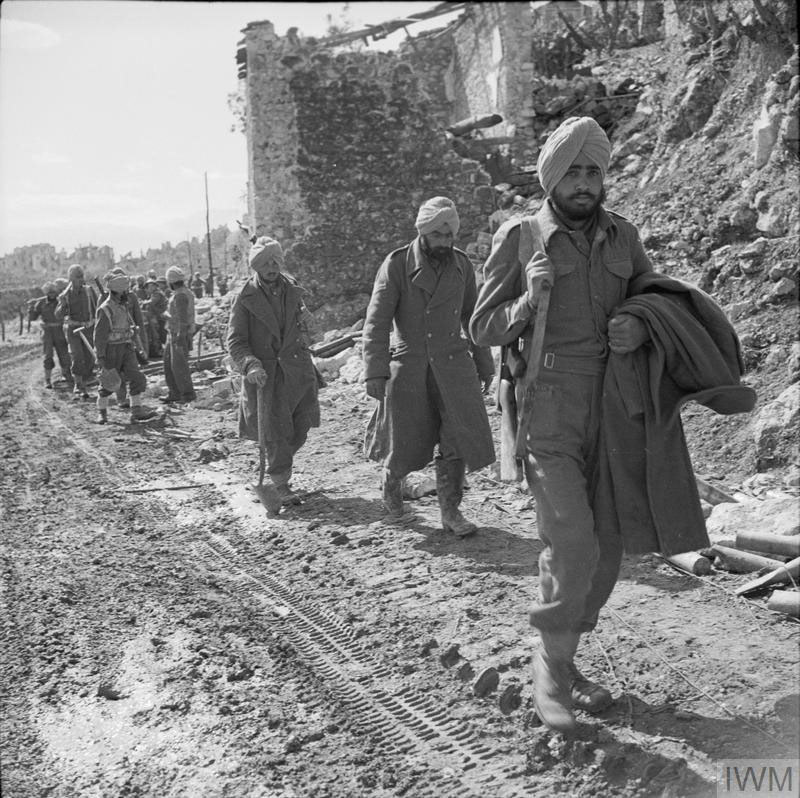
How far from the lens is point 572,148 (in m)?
3.50

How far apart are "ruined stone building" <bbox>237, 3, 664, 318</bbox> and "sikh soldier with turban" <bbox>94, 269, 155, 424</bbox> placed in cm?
450

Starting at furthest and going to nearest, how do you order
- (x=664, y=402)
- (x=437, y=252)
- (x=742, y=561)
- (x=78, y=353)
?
(x=78, y=353) < (x=437, y=252) < (x=742, y=561) < (x=664, y=402)

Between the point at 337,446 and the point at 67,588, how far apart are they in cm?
400

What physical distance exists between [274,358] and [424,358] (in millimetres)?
1710

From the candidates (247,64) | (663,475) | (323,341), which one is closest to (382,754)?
(663,475)

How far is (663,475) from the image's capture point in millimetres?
3453

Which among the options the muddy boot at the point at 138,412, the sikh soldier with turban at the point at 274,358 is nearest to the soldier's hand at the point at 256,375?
the sikh soldier with turban at the point at 274,358

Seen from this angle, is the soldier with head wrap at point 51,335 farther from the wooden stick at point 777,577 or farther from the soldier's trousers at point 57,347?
the wooden stick at point 777,577

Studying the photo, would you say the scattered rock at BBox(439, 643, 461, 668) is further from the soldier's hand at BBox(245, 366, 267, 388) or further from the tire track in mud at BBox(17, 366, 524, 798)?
the soldier's hand at BBox(245, 366, 267, 388)

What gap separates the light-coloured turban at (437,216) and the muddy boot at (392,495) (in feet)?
5.43

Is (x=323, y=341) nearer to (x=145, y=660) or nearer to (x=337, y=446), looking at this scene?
(x=337, y=446)

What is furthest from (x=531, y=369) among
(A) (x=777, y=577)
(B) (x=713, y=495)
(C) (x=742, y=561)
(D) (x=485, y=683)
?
(B) (x=713, y=495)

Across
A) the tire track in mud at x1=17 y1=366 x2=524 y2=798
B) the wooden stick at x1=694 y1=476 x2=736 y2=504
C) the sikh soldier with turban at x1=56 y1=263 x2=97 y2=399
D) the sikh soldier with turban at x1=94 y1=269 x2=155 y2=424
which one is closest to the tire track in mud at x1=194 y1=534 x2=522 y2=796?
the tire track in mud at x1=17 y1=366 x2=524 y2=798

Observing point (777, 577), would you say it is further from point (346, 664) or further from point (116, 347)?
point (116, 347)
